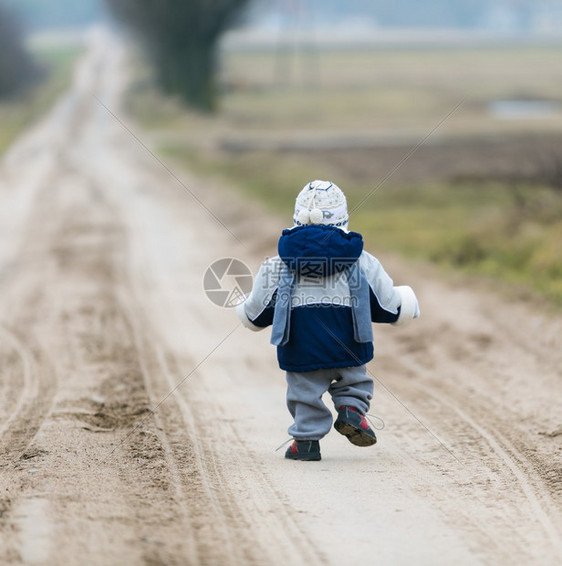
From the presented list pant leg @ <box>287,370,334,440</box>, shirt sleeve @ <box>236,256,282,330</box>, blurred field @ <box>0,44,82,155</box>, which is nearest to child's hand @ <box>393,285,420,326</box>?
pant leg @ <box>287,370,334,440</box>

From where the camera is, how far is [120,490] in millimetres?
4527

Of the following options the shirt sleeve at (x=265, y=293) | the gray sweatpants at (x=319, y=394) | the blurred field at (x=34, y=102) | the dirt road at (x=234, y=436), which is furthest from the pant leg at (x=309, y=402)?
the blurred field at (x=34, y=102)

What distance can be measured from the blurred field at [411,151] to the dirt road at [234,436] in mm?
1466

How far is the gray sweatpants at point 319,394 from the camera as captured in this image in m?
5.22

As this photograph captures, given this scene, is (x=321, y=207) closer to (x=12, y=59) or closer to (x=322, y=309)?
(x=322, y=309)

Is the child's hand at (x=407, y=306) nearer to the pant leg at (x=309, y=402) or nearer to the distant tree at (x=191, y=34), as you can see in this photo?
the pant leg at (x=309, y=402)

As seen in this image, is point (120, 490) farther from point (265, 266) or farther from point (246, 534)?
point (265, 266)

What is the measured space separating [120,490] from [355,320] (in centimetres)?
146

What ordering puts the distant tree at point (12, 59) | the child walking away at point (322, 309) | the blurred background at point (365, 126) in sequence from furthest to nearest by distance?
1. the distant tree at point (12, 59)
2. the blurred background at point (365, 126)
3. the child walking away at point (322, 309)

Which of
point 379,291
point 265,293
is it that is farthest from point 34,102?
point 379,291

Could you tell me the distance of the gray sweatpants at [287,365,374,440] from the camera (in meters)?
5.22

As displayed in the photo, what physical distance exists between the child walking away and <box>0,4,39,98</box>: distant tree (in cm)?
5836

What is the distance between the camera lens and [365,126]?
40.8 m

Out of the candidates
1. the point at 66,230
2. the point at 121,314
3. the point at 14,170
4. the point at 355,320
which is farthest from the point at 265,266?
the point at 14,170
